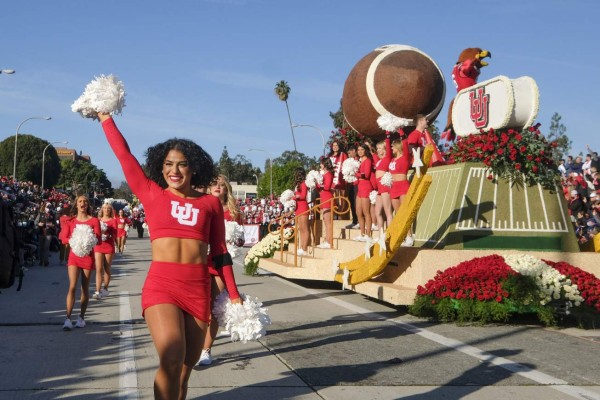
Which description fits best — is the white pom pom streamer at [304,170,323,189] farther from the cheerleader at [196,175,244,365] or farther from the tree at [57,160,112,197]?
the tree at [57,160,112,197]

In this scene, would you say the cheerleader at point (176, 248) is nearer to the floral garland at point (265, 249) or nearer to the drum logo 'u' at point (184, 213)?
the drum logo 'u' at point (184, 213)

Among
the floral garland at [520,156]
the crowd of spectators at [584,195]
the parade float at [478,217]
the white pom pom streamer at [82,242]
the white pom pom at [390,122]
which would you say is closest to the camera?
the white pom pom streamer at [82,242]

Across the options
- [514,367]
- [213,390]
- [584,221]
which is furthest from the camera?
[584,221]

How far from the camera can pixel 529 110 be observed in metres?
12.1

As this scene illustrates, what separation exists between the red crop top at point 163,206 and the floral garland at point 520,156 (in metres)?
8.24

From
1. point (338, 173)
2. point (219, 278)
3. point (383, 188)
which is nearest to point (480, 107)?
point (383, 188)

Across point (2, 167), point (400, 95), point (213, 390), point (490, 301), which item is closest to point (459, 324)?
point (490, 301)

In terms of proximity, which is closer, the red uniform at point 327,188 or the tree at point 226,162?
the red uniform at point 327,188

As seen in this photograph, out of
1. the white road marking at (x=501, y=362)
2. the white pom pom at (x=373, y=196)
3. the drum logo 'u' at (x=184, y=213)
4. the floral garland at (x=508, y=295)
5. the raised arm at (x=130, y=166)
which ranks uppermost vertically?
the white pom pom at (x=373, y=196)

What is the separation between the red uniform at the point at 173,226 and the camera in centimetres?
442

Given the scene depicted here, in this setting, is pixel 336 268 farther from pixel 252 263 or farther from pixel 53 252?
pixel 53 252

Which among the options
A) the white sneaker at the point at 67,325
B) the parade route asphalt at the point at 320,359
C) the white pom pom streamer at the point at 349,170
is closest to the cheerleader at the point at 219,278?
the parade route asphalt at the point at 320,359

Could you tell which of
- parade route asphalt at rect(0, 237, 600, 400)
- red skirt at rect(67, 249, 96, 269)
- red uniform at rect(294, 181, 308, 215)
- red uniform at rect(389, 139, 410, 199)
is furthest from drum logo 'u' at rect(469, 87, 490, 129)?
red skirt at rect(67, 249, 96, 269)

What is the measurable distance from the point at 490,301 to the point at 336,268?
344 cm
